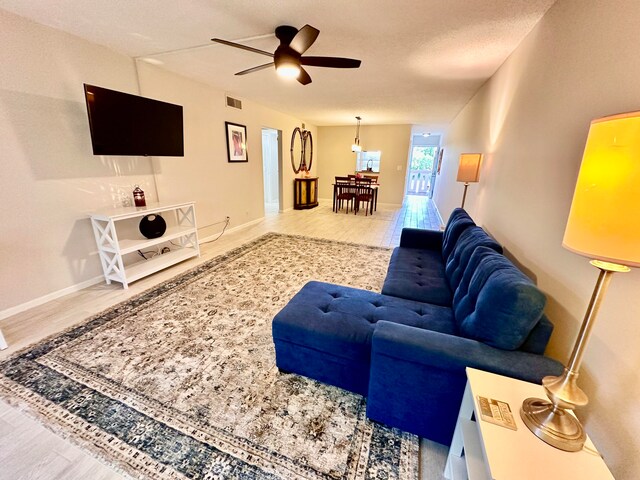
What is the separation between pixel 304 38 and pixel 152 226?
2.56m

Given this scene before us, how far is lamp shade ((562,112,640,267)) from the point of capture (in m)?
0.58

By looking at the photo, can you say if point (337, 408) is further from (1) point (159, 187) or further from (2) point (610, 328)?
(1) point (159, 187)

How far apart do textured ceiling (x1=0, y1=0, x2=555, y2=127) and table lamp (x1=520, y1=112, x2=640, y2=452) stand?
175cm

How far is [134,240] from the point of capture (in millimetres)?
2998

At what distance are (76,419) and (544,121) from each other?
320cm

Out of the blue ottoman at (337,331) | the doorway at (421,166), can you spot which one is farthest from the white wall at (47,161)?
Result: the doorway at (421,166)

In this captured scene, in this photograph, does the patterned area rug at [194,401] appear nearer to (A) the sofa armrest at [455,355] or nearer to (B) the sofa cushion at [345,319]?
(B) the sofa cushion at [345,319]

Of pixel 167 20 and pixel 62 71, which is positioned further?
pixel 62 71

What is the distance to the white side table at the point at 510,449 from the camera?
28.3 inches

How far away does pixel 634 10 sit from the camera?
1.00 m

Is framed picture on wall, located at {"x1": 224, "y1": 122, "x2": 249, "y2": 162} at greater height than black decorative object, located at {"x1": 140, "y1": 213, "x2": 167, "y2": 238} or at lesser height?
greater

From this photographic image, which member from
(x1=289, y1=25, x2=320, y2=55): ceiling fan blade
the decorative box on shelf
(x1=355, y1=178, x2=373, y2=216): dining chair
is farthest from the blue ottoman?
the decorative box on shelf

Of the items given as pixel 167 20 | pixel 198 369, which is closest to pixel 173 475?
pixel 198 369

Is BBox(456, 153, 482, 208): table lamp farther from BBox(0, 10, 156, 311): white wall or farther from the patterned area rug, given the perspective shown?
→ BBox(0, 10, 156, 311): white wall
